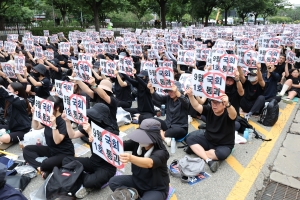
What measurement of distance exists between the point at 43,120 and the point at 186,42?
906 centimetres

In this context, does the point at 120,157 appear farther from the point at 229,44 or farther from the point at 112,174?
the point at 229,44

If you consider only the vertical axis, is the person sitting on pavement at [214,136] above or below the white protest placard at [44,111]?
below

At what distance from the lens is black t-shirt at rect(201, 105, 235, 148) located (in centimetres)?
458

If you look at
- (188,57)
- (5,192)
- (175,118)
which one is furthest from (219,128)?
(188,57)

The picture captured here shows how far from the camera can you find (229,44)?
11914 mm

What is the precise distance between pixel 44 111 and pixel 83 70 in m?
1.91

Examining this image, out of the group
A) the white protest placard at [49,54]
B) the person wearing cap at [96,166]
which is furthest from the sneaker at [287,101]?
the white protest placard at [49,54]

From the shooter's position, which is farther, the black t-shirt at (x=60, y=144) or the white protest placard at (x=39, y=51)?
the white protest placard at (x=39, y=51)

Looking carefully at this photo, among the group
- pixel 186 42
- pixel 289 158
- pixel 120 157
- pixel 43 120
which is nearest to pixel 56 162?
pixel 43 120

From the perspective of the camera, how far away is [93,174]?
156 inches

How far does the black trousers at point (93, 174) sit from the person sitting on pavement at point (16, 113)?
1936mm

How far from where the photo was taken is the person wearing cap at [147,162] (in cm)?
311

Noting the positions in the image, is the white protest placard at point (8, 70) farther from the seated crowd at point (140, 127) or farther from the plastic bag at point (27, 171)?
the plastic bag at point (27, 171)

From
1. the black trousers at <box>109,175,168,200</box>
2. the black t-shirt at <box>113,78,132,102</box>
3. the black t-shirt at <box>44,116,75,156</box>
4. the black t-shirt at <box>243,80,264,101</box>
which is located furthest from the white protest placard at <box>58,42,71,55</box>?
the black trousers at <box>109,175,168,200</box>
